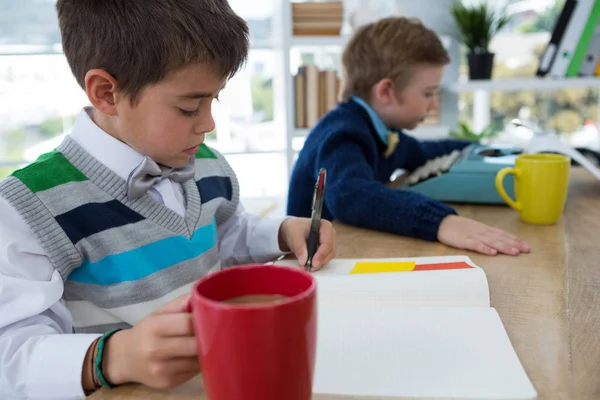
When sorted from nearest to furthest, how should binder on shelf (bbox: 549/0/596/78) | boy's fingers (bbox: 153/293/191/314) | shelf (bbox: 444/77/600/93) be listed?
boy's fingers (bbox: 153/293/191/314) < binder on shelf (bbox: 549/0/596/78) < shelf (bbox: 444/77/600/93)

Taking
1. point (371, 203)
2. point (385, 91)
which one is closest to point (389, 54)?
point (385, 91)

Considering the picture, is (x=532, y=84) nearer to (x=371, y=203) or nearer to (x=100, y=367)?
(x=371, y=203)

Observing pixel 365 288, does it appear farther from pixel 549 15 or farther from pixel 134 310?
pixel 549 15

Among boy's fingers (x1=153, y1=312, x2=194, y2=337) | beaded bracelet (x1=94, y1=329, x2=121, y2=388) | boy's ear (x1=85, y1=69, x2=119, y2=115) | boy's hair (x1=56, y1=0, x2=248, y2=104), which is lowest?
beaded bracelet (x1=94, y1=329, x2=121, y2=388)

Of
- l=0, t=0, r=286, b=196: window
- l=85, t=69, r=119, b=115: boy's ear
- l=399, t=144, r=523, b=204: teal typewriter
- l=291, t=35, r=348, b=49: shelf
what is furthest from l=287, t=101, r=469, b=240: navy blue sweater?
l=0, t=0, r=286, b=196: window

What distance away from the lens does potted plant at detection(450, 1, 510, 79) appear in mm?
2275

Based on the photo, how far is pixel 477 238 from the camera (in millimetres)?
868

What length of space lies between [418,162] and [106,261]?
1.03m

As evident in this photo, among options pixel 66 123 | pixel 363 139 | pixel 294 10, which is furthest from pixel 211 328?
pixel 66 123

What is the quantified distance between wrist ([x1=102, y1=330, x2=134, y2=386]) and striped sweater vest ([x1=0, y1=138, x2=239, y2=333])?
19cm

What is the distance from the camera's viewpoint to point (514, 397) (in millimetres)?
442

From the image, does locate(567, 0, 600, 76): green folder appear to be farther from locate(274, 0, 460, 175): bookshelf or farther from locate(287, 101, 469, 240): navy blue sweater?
locate(287, 101, 469, 240): navy blue sweater

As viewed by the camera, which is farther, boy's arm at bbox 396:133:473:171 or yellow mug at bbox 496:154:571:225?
boy's arm at bbox 396:133:473:171

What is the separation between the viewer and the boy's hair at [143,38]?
713 millimetres
